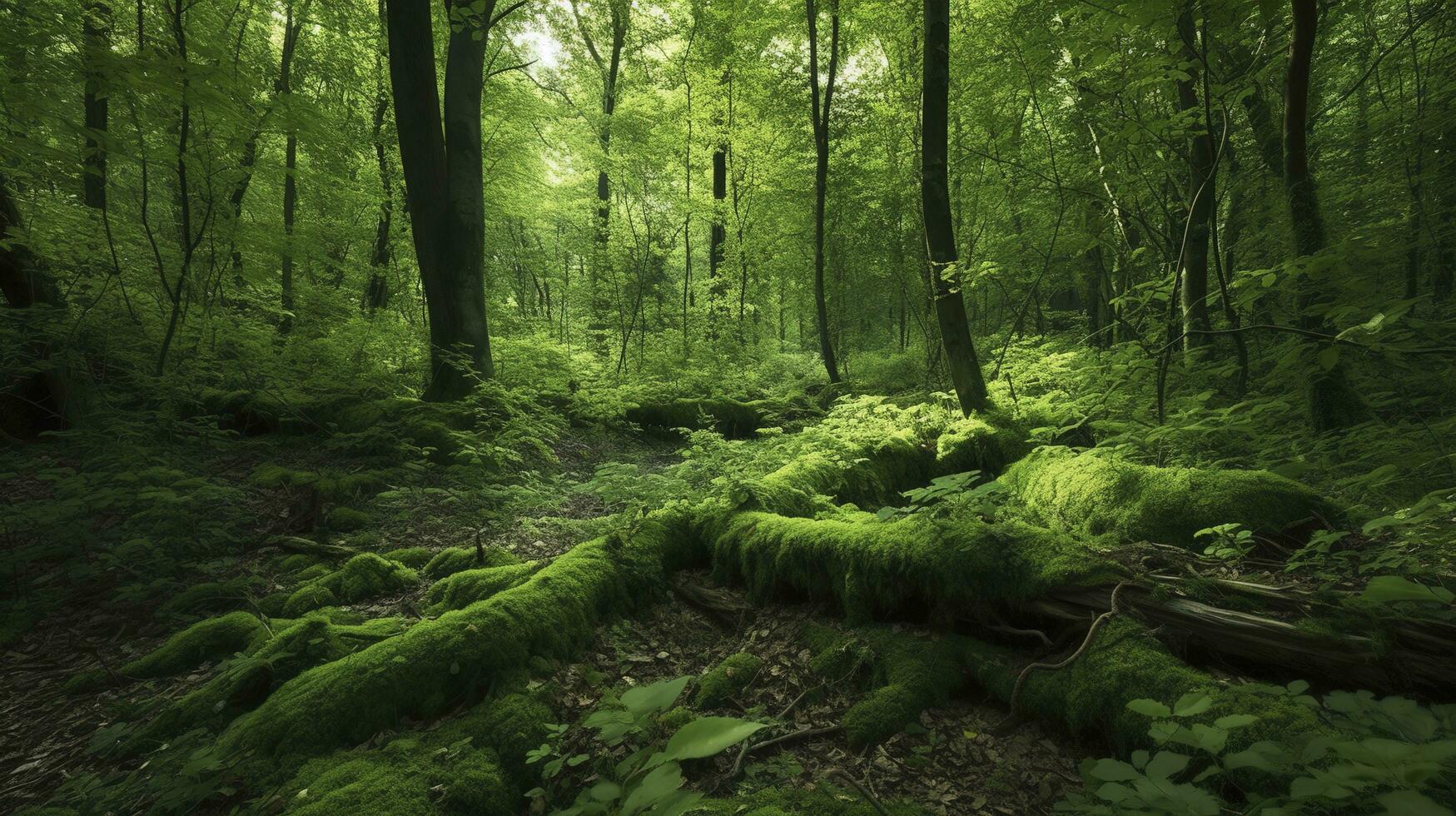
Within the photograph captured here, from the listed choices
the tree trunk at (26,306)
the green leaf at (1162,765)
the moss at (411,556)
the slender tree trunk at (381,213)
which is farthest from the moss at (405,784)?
the slender tree trunk at (381,213)

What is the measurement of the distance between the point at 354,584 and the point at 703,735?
443 cm

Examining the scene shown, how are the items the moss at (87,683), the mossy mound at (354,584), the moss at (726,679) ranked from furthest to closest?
1. the mossy mound at (354,584)
2. the moss at (87,683)
3. the moss at (726,679)

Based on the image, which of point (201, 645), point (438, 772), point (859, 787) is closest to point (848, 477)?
point (859, 787)

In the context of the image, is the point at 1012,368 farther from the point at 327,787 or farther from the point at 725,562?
the point at 327,787

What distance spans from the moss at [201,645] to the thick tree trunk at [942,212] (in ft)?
23.0

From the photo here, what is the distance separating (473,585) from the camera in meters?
3.68

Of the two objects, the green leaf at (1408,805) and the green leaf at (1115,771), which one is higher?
the green leaf at (1408,805)

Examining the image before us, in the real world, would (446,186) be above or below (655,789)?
above

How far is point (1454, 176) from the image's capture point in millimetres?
5129

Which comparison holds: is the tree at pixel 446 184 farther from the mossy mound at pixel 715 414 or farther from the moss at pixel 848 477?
the moss at pixel 848 477

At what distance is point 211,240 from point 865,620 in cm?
817

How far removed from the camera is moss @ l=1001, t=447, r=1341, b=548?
3000 mm

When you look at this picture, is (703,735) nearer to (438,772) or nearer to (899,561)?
(438,772)

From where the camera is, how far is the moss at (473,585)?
141 inches
